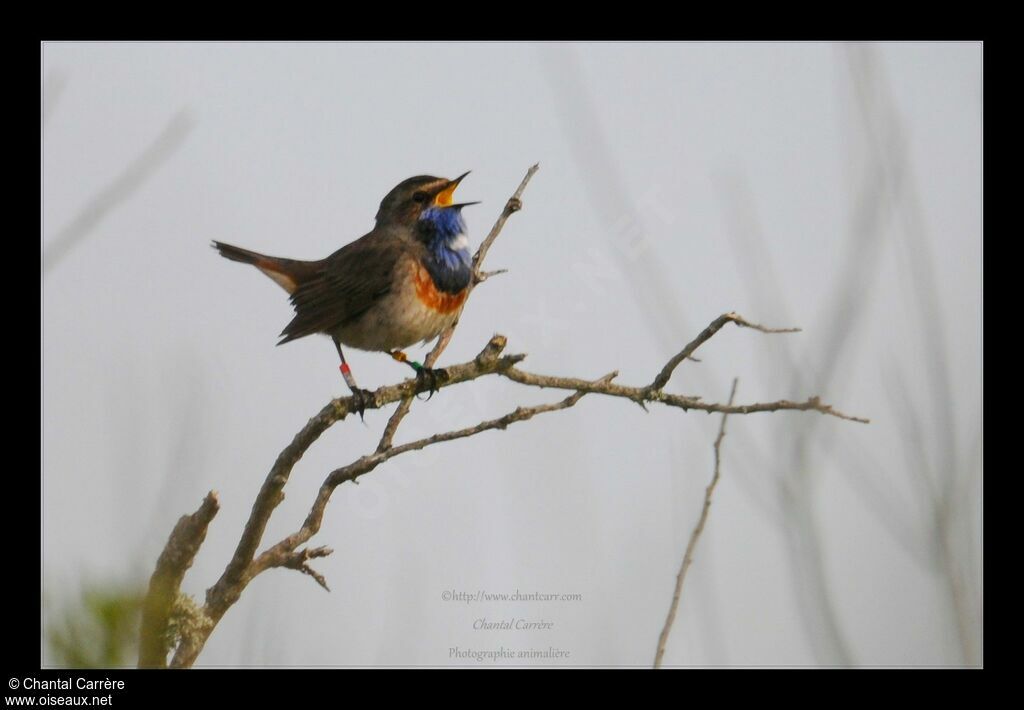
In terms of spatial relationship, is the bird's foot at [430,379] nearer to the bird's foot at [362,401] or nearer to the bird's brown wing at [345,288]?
the bird's foot at [362,401]

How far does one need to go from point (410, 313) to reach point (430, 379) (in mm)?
1009

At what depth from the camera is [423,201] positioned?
7.04 metres

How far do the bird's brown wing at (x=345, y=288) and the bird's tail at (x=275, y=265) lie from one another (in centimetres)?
21

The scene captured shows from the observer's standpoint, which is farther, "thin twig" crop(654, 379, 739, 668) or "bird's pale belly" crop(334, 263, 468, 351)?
"bird's pale belly" crop(334, 263, 468, 351)

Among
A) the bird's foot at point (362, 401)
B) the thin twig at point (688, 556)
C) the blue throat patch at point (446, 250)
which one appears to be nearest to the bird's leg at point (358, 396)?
the bird's foot at point (362, 401)

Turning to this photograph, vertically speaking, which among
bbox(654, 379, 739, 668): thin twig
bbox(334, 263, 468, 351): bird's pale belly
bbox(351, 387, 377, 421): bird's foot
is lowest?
bbox(654, 379, 739, 668): thin twig

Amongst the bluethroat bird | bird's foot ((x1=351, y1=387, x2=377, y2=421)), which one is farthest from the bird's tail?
bird's foot ((x1=351, y1=387, x2=377, y2=421))

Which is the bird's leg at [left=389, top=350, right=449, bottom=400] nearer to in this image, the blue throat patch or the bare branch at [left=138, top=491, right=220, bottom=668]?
the blue throat patch

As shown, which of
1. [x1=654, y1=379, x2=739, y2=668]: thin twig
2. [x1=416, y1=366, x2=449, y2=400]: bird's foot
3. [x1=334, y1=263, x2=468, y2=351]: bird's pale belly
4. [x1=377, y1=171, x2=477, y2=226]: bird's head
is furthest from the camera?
[x1=377, y1=171, x2=477, y2=226]: bird's head


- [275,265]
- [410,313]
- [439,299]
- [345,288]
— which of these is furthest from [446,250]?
[275,265]

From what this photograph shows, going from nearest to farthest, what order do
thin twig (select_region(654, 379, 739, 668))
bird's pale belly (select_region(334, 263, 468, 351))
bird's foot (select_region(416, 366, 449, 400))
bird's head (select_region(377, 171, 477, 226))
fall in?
thin twig (select_region(654, 379, 739, 668)) < bird's foot (select_region(416, 366, 449, 400)) < bird's pale belly (select_region(334, 263, 468, 351)) < bird's head (select_region(377, 171, 477, 226))

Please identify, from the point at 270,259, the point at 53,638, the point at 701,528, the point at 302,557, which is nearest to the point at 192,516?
the point at 302,557

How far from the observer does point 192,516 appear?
13.3 ft

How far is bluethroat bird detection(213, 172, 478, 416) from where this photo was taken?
6507 millimetres
